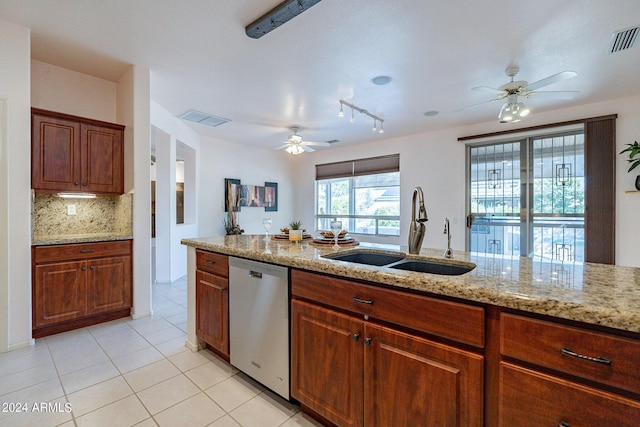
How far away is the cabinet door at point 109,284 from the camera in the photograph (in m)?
2.95

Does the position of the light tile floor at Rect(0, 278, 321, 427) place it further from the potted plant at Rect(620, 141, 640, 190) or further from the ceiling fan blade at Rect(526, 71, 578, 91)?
the potted plant at Rect(620, 141, 640, 190)

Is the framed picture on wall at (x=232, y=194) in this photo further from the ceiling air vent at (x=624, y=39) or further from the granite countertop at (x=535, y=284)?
the ceiling air vent at (x=624, y=39)

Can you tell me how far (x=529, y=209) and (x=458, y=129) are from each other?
1759 millimetres

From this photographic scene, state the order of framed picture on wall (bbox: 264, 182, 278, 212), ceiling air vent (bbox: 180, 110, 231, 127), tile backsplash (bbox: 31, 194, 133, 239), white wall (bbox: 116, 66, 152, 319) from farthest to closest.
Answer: framed picture on wall (bbox: 264, 182, 278, 212) → ceiling air vent (bbox: 180, 110, 231, 127) → white wall (bbox: 116, 66, 152, 319) → tile backsplash (bbox: 31, 194, 133, 239)

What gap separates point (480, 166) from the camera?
16.3ft

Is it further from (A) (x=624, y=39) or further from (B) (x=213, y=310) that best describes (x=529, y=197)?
(B) (x=213, y=310)

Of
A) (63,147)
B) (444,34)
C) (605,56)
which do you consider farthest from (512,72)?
(63,147)

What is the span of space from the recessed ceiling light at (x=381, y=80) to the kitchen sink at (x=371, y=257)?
2.17 meters

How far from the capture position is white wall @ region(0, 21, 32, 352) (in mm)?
2396

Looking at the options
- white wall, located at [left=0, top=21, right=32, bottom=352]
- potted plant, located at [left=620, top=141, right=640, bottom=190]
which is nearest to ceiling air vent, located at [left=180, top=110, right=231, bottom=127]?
white wall, located at [left=0, top=21, right=32, bottom=352]

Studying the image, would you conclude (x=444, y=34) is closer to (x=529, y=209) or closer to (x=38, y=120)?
(x=529, y=209)

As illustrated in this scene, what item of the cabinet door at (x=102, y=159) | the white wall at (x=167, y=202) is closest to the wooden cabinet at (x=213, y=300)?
the cabinet door at (x=102, y=159)

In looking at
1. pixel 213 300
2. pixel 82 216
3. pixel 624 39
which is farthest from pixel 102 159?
pixel 624 39

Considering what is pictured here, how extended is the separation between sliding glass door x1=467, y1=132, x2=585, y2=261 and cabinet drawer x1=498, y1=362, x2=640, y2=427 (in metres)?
4.38
